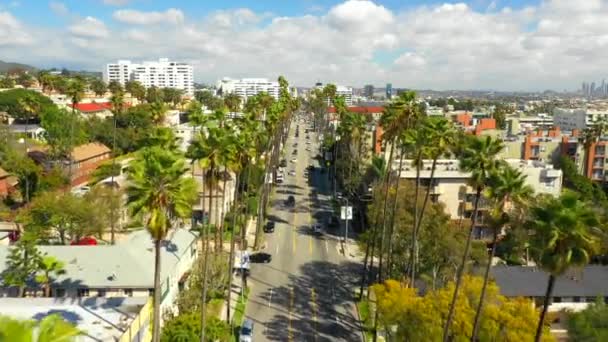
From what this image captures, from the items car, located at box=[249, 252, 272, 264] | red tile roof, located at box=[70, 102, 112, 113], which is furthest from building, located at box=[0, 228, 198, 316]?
red tile roof, located at box=[70, 102, 112, 113]

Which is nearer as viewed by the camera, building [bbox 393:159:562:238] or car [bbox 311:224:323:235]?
building [bbox 393:159:562:238]

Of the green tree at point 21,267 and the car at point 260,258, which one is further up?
the green tree at point 21,267

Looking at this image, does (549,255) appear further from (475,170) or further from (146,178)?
(146,178)

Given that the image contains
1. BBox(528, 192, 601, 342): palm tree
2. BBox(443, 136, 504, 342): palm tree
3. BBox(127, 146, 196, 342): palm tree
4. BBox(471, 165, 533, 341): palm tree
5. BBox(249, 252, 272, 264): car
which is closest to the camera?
BBox(528, 192, 601, 342): palm tree

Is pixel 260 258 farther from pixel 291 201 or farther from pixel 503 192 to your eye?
pixel 503 192

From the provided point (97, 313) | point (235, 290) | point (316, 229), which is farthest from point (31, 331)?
point (316, 229)

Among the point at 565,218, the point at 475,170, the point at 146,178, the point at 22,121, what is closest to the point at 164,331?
the point at 146,178

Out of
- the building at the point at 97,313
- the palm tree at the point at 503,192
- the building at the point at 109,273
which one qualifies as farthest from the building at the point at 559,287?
the building at the point at 97,313

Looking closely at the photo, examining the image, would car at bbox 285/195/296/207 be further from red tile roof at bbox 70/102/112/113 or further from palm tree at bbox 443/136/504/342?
red tile roof at bbox 70/102/112/113

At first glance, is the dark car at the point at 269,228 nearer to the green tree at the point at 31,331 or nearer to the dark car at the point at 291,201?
the dark car at the point at 291,201
